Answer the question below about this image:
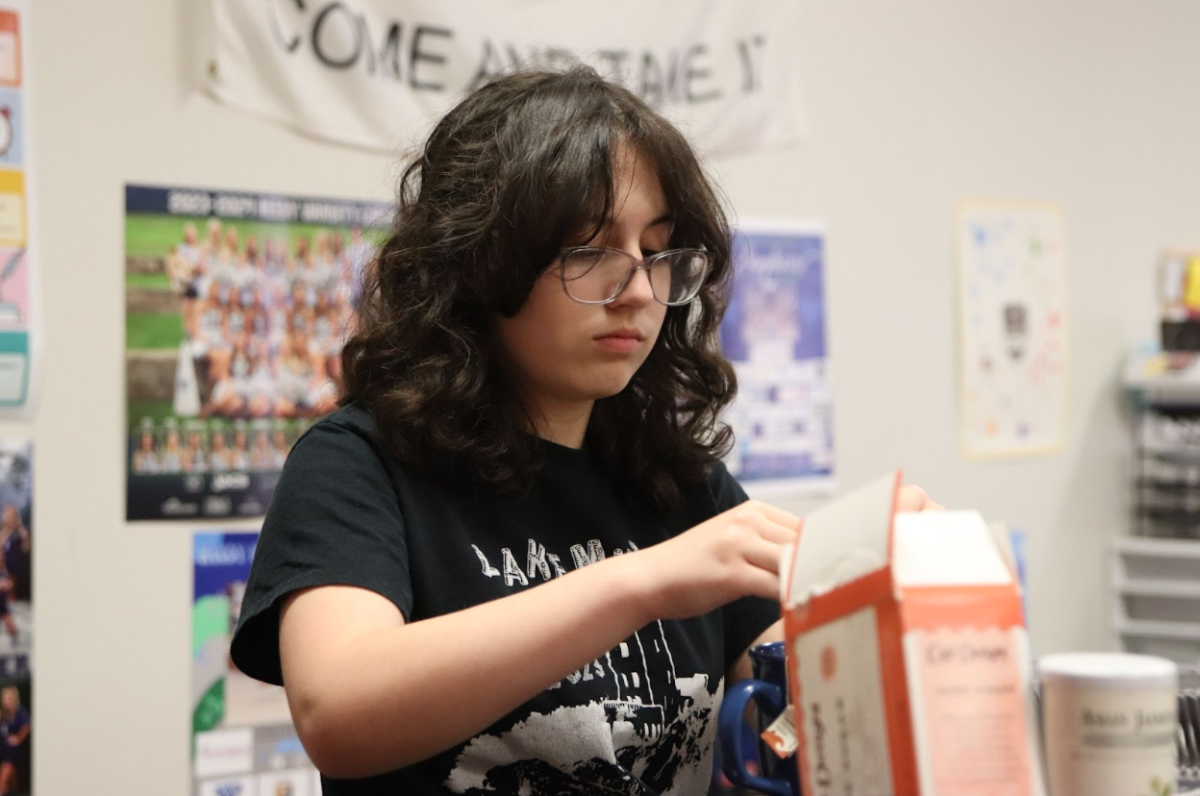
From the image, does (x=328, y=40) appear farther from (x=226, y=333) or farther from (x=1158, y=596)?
(x=1158, y=596)

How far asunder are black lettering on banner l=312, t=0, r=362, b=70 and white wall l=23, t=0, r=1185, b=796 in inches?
5.2

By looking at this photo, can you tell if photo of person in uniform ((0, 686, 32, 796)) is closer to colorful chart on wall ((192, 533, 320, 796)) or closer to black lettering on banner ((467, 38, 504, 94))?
colorful chart on wall ((192, 533, 320, 796))

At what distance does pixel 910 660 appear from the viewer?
0.49 metres

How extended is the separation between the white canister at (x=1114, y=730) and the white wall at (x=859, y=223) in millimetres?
1354

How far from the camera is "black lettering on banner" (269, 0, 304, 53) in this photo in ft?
5.52

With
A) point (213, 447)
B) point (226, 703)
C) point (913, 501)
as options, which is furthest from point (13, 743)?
point (913, 501)

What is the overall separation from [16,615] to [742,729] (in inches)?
45.5

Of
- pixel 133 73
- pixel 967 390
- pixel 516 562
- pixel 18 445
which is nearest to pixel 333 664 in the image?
pixel 516 562

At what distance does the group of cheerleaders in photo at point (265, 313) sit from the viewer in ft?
5.43

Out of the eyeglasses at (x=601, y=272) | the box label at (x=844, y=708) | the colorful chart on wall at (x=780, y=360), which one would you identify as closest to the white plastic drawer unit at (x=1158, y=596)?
the colorful chart on wall at (x=780, y=360)

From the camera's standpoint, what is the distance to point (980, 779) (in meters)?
0.50

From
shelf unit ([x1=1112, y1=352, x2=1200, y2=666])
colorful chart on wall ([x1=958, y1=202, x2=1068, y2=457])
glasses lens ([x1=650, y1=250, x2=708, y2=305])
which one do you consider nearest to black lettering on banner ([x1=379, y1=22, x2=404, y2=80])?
glasses lens ([x1=650, y1=250, x2=708, y2=305])

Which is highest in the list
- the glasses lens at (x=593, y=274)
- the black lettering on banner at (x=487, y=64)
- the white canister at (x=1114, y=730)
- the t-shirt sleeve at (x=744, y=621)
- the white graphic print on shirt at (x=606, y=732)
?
the black lettering on banner at (x=487, y=64)

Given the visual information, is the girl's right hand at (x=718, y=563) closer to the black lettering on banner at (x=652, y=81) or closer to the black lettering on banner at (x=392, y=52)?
the black lettering on banner at (x=392, y=52)
